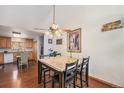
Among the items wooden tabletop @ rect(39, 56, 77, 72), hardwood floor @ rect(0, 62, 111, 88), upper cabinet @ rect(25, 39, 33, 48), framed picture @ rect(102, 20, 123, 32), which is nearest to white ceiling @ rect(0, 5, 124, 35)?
framed picture @ rect(102, 20, 123, 32)

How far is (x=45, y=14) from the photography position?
4.46 metres

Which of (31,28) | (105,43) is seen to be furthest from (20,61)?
(105,43)

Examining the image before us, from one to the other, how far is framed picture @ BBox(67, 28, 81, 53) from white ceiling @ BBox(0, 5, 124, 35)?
30 centimetres

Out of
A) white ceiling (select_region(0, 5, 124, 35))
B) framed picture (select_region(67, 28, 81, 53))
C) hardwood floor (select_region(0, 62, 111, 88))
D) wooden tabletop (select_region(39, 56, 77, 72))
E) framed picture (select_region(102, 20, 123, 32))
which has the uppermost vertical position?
white ceiling (select_region(0, 5, 124, 35))

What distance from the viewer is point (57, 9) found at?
3.94 meters

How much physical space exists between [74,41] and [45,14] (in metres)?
1.81

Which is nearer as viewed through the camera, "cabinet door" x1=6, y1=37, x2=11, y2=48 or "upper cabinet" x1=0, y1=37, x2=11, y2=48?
"upper cabinet" x1=0, y1=37, x2=11, y2=48

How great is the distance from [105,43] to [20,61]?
3.99m

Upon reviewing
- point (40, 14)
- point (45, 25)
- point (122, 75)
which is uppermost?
point (40, 14)

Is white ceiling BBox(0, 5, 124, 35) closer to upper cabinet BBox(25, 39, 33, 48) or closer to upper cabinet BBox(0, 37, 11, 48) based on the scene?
upper cabinet BBox(0, 37, 11, 48)

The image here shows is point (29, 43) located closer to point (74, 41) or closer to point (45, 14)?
point (45, 14)

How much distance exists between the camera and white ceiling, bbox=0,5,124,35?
315 centimetres

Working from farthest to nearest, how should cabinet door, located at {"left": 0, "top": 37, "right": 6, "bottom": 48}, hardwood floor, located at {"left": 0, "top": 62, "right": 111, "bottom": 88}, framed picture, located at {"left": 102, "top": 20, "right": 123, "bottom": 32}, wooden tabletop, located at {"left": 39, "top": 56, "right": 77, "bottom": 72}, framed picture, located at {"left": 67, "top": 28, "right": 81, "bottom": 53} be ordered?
cabinet door, located at {"left": 0, "top": 37, "right": 6, "bottom": 48}, framed picture, located at {"left": 67, "top": 28, "right": 81, "bottom": 53}, hardwood floor, located at {"left": 0, "top": 62, "right": 111, "bottom": 88}, framed picture, located at {"left": 102, "top": 20, "right": 123, "bottom": 32}, wooden tabletop, located at {"left": 39, "top": 56, "right": 77, "bottom": 72}

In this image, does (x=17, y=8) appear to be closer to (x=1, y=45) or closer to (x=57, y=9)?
(x=57, y=9)
